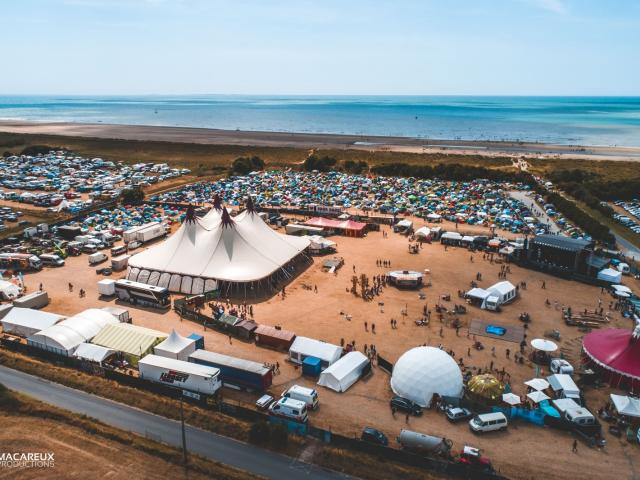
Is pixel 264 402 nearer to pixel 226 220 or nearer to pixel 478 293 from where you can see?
pixel 226 220

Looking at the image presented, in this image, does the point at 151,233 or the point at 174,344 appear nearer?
the point at 174,344

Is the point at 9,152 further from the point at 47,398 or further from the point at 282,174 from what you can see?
the point at 47,398

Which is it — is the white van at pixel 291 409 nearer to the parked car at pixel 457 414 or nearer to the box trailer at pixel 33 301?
the parked car at pixel 457 414

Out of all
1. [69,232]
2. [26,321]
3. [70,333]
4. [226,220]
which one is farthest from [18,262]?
[226,220]

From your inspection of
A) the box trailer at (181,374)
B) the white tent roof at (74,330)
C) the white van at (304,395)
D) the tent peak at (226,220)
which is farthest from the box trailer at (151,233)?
the white van at (304,395)

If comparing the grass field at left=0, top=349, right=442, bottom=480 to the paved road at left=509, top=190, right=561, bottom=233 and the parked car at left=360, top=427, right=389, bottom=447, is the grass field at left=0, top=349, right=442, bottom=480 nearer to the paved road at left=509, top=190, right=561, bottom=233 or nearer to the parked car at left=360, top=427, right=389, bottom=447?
the parked car at left=360, top=427, right=389, bottom=447

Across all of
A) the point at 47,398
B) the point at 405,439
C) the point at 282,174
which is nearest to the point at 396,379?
the point at 405,439
